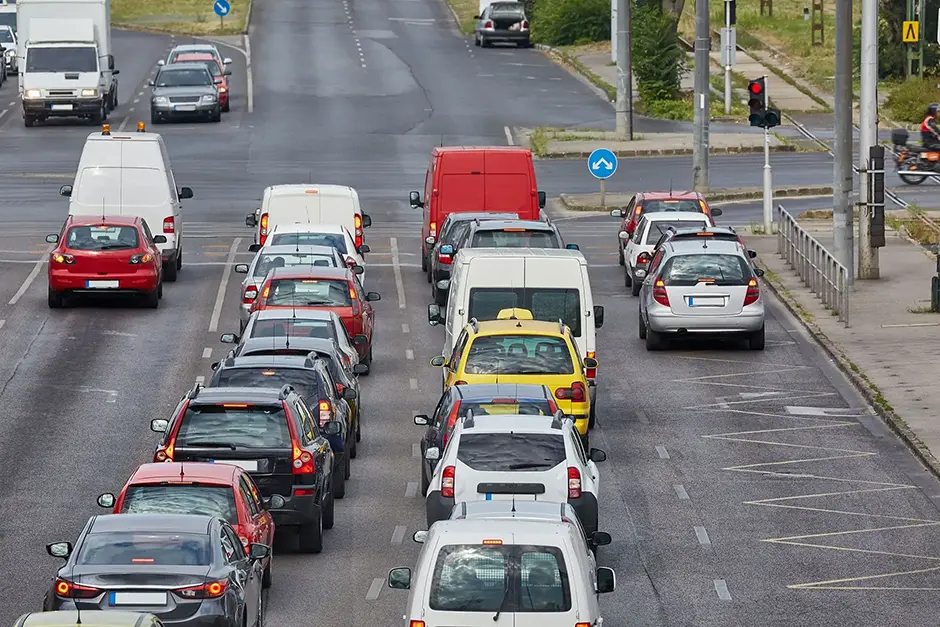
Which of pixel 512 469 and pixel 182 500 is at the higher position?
pixel 182 500

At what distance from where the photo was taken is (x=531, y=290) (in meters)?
25.9

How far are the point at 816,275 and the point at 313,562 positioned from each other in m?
19.3

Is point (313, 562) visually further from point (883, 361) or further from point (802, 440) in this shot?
point (883, 361)

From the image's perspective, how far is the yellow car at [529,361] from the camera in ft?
75.2

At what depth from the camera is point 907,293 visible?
120ft

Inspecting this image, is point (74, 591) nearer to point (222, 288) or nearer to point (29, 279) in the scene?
point (222, 288)

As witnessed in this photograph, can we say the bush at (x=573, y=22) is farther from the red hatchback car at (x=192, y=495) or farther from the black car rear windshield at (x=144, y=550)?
the black car rear windshield at (x=144, y=550)

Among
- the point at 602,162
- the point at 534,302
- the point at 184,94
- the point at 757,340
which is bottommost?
the point at 184,94

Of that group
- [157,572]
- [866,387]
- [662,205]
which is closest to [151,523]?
[157,572]

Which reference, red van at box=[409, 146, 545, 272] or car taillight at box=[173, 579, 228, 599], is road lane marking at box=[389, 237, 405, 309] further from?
car taillight at box=[173, 579, 228, 599]

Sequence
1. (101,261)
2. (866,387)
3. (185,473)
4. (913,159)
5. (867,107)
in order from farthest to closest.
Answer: (913,159) < (867,107) < (101,261) < (866,387) < (185,473)

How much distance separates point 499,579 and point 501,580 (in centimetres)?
1

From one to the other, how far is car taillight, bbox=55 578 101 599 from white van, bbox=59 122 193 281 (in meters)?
23.9

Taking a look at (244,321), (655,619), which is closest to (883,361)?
(244,321)
